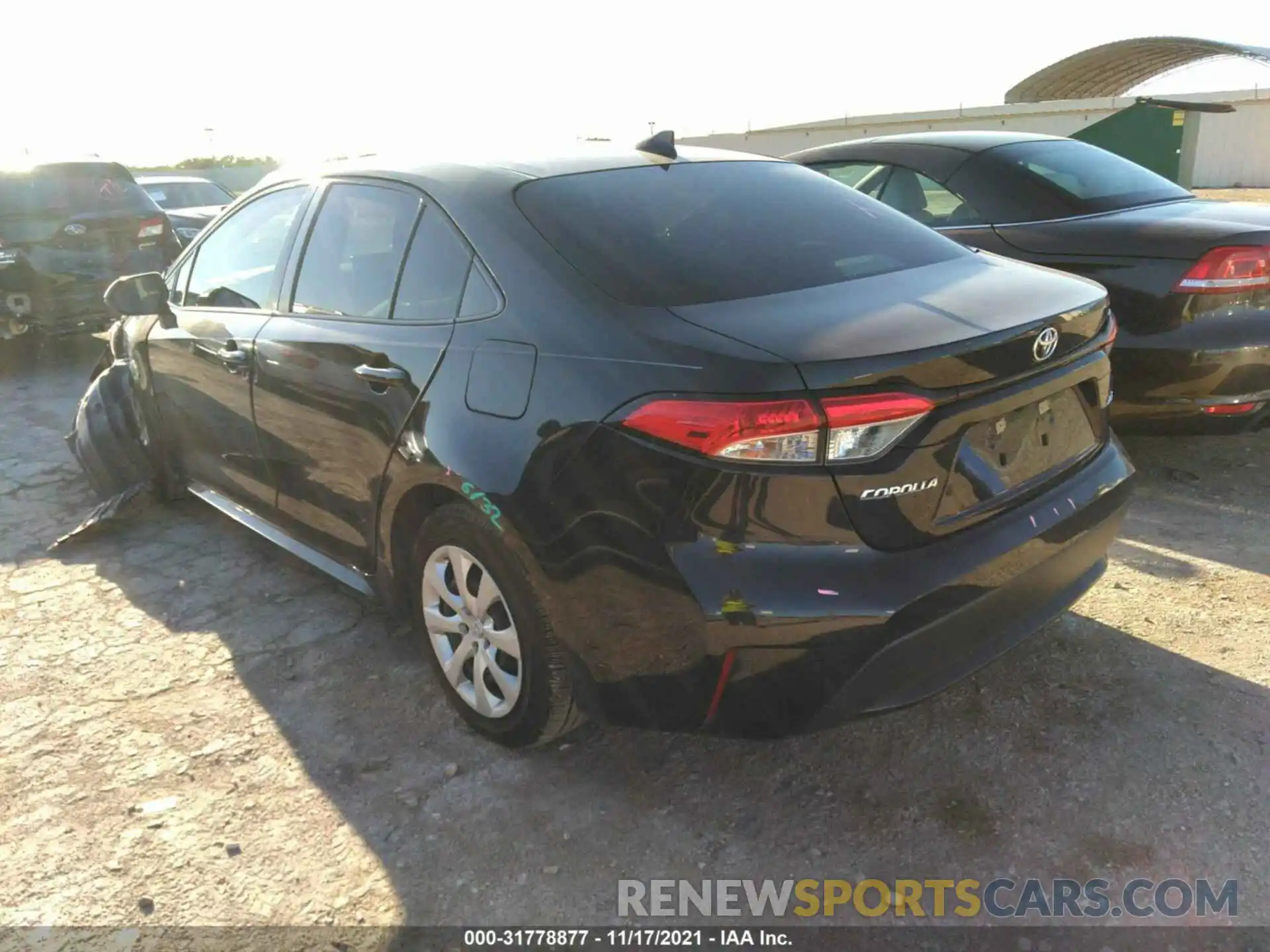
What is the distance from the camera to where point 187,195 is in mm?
12891

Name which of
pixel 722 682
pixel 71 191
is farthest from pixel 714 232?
pixel 71 191

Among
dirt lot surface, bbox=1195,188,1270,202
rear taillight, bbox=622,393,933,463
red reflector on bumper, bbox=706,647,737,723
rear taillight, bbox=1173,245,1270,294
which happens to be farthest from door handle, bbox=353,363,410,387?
dirt lot surface, bbox=1195,188,1270,202

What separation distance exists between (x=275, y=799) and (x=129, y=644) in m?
1.22

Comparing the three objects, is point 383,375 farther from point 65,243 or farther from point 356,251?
point 65,243

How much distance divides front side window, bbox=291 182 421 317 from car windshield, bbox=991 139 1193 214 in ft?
10.5

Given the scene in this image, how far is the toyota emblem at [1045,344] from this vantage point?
7.52ft

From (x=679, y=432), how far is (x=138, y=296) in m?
3.02

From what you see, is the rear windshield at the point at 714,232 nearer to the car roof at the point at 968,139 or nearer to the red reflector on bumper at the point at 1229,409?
the red reflector on bumper at the point at 1229,409

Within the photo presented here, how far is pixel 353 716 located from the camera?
300 centimetres

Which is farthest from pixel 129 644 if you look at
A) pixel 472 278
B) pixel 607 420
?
pixel 607 420

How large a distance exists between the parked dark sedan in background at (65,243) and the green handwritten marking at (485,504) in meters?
6.58

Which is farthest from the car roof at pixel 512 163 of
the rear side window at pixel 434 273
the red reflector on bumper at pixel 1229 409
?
the red reflector on bumper at pixel 1229 409

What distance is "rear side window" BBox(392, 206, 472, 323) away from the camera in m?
2.63

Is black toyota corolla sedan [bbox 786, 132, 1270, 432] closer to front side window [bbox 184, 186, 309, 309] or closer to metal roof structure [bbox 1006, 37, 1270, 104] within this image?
front side window [bbox 184, 186, 309, 309]
